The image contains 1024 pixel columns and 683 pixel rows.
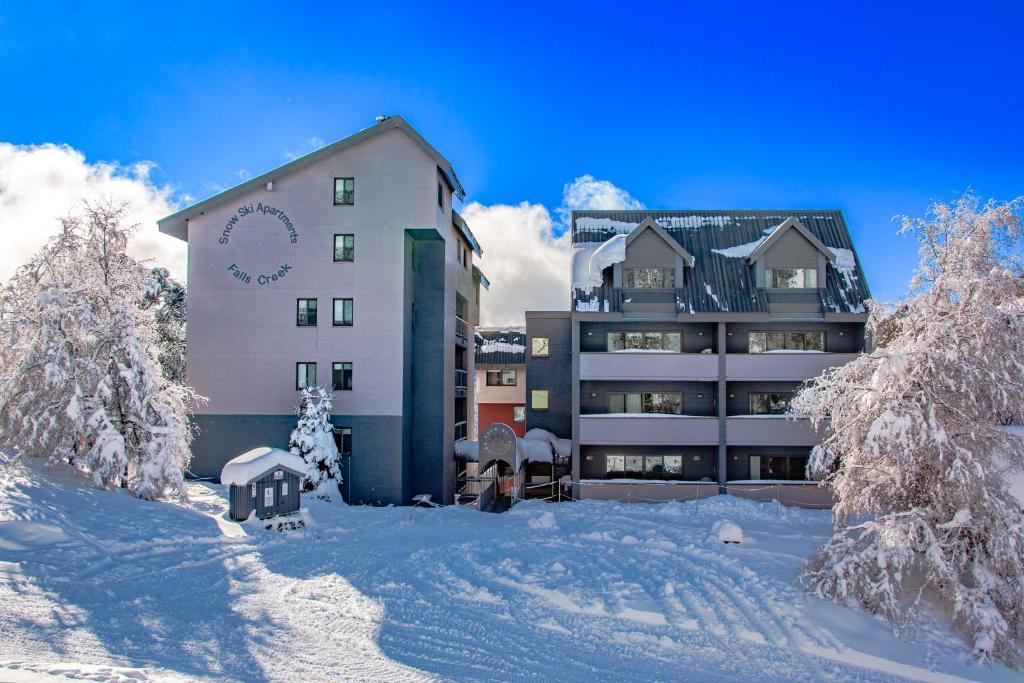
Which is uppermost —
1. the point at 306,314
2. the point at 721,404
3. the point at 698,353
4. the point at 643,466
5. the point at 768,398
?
the point at 306,314

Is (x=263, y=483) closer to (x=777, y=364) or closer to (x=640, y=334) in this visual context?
(x=640, y=334)

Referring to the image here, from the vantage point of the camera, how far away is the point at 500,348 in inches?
1860

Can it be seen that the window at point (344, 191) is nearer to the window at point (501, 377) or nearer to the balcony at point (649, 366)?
the balcony at point (649, 366)

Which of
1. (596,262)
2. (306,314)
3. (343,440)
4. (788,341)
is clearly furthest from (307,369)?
(788,341)

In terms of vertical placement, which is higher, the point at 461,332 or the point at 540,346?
the point at 461,332

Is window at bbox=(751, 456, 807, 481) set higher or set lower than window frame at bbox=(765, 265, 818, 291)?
lower

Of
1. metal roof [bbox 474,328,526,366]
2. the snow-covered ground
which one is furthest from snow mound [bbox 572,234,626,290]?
metal roof [bbox 474,328,526,366]

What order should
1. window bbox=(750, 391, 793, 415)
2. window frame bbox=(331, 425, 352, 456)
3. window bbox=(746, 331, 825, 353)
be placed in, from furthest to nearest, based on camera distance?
window bbox=(746, 331, 825, 353) < window bbox=(750, 391, 793, 415) < window frame bbox=(331, 425, 352, 456)

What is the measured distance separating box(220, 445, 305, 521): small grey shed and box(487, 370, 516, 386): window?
80.3 feet

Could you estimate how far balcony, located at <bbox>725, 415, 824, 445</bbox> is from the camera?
27.9m

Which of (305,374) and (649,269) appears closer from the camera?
(305,374)

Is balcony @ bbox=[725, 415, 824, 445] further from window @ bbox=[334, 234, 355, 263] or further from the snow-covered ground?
window @ bbox=[334, 234, 355, 263]

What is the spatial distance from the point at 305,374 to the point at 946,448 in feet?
71.3

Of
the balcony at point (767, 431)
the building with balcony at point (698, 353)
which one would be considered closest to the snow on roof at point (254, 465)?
the building with balcony at point (698, 353)
